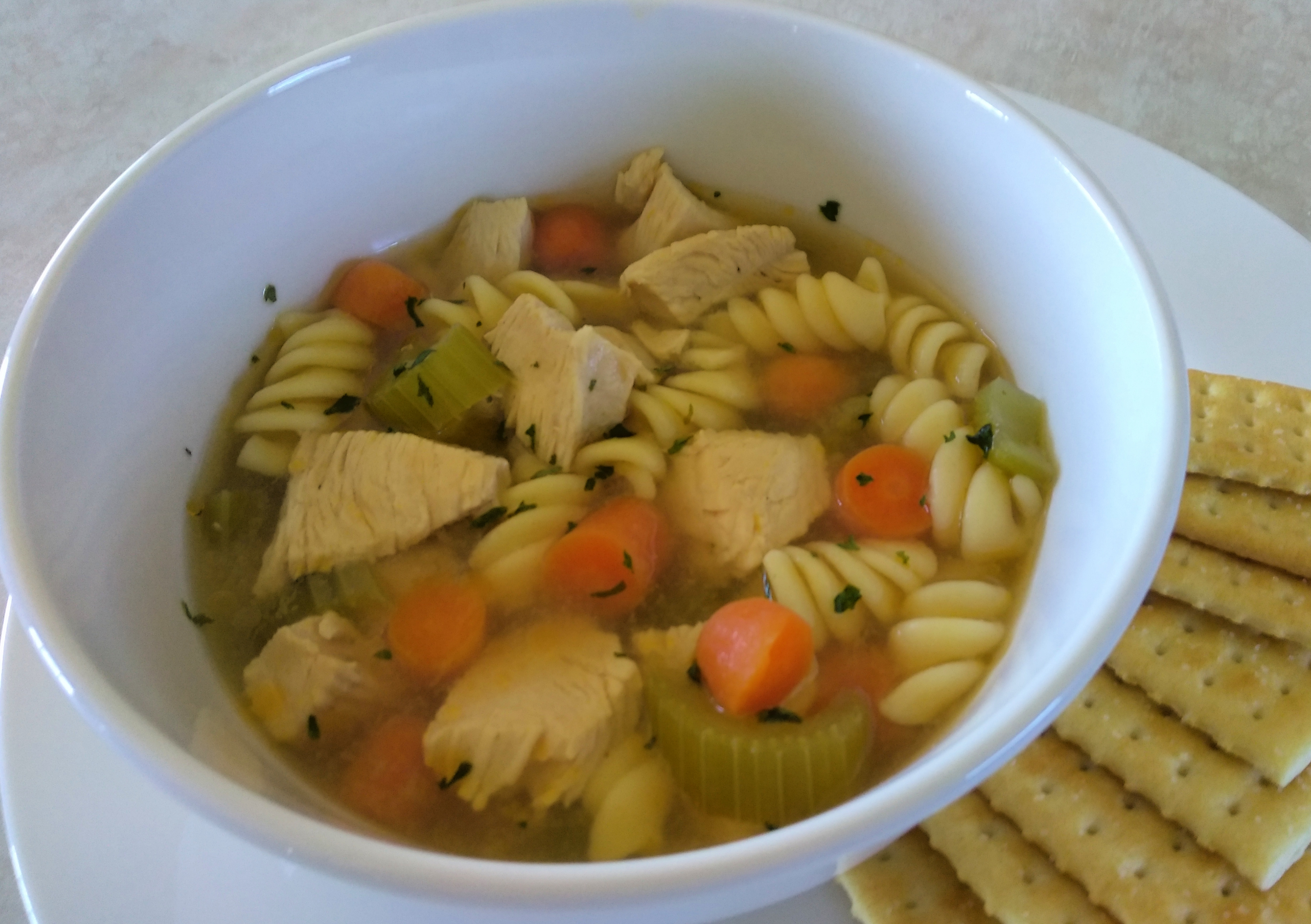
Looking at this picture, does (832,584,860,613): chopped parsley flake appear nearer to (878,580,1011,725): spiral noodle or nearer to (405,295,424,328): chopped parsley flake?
(878,580,1011,725): spiral noodle

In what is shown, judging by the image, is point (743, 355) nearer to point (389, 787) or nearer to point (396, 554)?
point (396, 554)

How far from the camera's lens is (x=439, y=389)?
1.97 m

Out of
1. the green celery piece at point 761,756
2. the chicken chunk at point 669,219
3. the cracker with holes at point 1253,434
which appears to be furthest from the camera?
the chicken chunk at point 669,219

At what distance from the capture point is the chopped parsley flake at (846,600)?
Result: 1.72 meters

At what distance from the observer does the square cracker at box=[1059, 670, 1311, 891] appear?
1504mm

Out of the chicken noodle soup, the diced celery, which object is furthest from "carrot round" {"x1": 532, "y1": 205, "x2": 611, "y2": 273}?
the diced celery

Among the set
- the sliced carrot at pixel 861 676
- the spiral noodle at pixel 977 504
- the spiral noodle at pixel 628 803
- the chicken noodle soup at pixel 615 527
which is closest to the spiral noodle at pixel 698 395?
the chicken noodle soup at pixel 615 527

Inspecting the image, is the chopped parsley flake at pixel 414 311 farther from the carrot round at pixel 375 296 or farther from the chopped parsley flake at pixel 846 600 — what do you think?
the chopped parsley flake at pixel 846 600

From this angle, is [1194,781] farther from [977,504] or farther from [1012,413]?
[1012,413]

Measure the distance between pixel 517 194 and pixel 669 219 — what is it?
0.38 meters

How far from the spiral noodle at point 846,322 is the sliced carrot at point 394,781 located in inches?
42.2

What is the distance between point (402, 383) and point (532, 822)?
872 mm

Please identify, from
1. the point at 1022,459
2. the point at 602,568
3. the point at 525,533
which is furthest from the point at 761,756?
the point at 1022,459

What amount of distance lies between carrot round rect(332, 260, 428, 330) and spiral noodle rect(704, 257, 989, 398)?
665 millimetres
